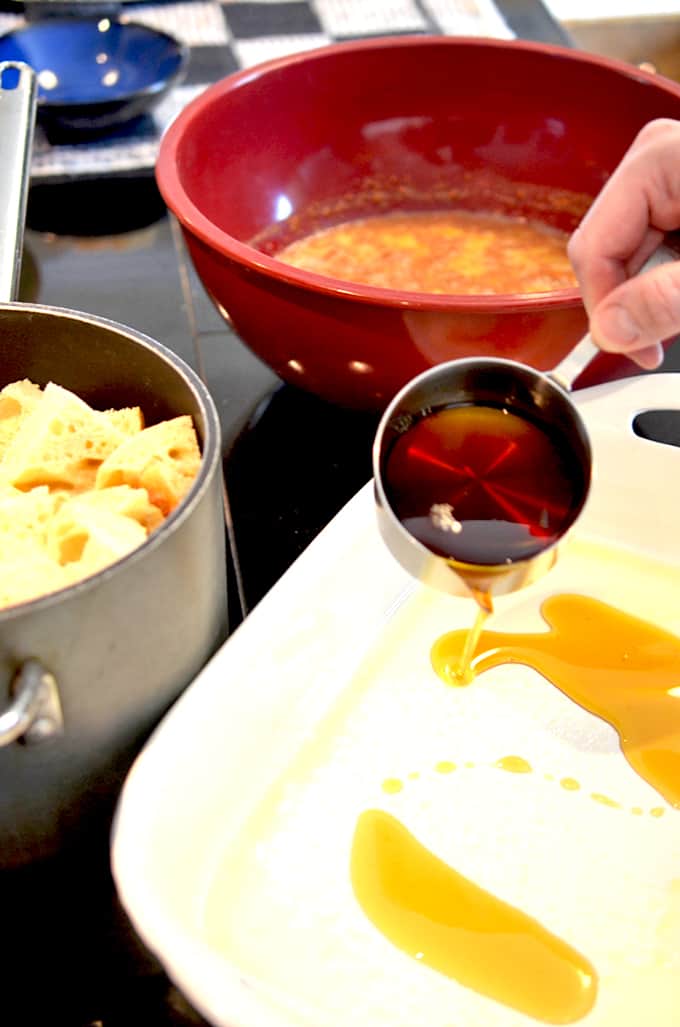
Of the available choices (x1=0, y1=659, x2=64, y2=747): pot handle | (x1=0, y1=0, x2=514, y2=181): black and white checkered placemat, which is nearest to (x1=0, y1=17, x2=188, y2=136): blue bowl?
(x1=0, y1=0, x2=514, y2=181): black and white checkered placemat

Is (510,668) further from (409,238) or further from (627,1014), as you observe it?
(409,238)

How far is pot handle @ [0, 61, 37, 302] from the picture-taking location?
0.79 meters

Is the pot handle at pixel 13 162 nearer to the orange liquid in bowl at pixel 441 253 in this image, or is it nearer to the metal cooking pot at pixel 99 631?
the metal cooking pot at pixel 99 631

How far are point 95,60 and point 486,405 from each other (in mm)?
983

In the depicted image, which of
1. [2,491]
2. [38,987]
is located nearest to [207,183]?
[2,491]

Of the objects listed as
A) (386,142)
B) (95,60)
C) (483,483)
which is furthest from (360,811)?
(95,60)

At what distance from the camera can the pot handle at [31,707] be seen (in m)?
0.48

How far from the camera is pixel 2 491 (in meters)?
0.64

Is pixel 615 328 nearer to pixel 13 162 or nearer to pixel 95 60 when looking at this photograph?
pixel 13 162

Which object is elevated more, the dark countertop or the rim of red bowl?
the rim of red bowl

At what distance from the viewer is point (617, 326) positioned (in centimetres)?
77

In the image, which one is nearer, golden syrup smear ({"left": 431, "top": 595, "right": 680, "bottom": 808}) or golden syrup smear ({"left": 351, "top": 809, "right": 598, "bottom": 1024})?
golden syrup smear ({"left": 351, "top": 809, "right": 598, "bottom": 1024})

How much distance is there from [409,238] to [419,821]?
2.38 feet

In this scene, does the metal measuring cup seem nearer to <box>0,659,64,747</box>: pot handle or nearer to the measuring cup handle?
the measuring cup handle
